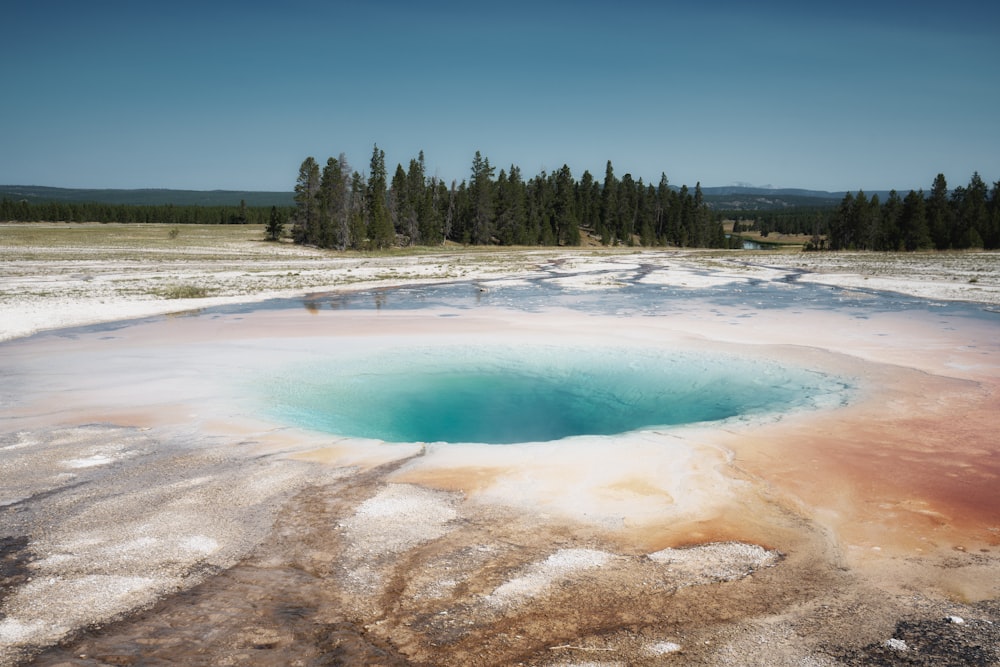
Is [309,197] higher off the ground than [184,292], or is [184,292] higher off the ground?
[309,197]

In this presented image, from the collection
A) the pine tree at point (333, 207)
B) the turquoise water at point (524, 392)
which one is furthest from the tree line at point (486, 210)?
the turquoise water at point (524, 392)

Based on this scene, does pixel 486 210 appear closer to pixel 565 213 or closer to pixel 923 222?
pixel 565 213

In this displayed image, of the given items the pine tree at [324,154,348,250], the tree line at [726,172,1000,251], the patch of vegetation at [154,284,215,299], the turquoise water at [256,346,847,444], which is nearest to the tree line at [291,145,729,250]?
the pine tree at [324,154,348,250]

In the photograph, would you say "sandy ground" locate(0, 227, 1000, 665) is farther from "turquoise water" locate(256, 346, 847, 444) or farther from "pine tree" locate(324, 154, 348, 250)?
"pine tree" locate(324, 154, 348, 250)

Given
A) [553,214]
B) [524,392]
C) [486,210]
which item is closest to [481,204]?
[486,210]

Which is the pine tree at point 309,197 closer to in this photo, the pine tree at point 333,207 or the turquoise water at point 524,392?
the pine tree at point 333,207

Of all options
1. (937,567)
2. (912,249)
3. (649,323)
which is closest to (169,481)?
(937,567)

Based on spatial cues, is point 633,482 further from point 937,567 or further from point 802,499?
point 937,567
